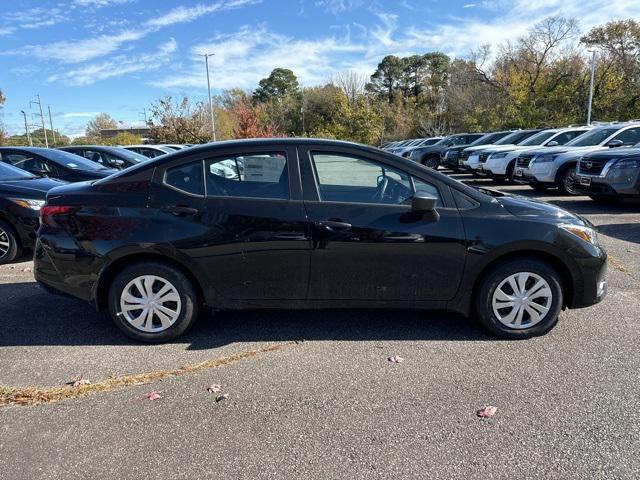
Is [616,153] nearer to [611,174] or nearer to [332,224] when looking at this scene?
[611,174]

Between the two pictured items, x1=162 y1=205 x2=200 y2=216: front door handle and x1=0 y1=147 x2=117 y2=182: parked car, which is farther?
x1=0 y1=147 x2=117 y2=182: parked car

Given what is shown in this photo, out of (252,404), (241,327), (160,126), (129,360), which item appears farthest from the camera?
(160,126)

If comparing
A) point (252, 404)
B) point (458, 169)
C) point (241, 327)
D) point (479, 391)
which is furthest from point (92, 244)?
point (458, 169)

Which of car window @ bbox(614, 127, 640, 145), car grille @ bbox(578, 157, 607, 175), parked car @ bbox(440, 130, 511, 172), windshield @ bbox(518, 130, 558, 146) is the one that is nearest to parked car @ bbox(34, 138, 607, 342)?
car grille @ bbox(578, 157, 607, 175)

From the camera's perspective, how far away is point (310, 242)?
139 inches

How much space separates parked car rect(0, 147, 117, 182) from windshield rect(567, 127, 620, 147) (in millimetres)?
11180

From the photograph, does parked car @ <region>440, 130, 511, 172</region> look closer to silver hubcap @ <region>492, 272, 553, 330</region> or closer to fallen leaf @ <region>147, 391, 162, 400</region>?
silver hubcap @ <region>492, 272, 553, 330</region>

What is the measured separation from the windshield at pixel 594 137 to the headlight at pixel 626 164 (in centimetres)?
324

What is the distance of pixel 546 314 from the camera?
12.0ft

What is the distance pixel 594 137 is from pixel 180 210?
11.8 m

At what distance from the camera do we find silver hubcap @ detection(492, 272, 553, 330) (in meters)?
3.62

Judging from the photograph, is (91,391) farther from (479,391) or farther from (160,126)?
(160,126)

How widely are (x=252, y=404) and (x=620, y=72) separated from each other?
37866 mm

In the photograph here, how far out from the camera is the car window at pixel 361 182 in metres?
3.60
